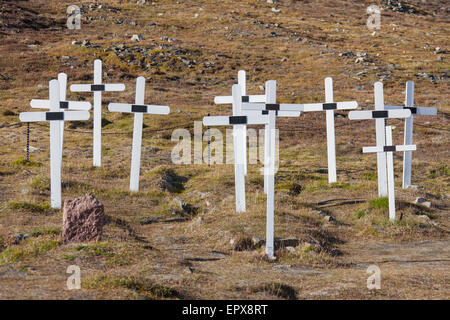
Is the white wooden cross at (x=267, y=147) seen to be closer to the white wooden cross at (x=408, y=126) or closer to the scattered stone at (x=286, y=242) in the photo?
the scattered stone at (x=286, y=242)

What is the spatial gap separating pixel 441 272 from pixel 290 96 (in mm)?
33892

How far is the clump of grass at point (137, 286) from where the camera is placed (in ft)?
27.3

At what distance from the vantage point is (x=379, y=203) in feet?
54.5

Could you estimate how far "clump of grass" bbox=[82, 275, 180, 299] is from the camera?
27.3 ft

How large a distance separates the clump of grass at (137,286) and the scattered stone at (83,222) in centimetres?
317

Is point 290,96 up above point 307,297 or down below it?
above

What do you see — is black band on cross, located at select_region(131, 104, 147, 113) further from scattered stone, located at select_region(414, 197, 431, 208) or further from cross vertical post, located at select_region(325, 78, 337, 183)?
scattered stone, located at select_region(414, 197, 431, 208)

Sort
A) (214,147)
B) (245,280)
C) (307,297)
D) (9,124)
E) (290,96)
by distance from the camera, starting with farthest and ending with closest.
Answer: (290,96) → (9,124) → (214,147) → (245,280) → (307,297)

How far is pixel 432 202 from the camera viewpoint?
59.3ft

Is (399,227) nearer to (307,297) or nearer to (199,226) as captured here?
(199,226)

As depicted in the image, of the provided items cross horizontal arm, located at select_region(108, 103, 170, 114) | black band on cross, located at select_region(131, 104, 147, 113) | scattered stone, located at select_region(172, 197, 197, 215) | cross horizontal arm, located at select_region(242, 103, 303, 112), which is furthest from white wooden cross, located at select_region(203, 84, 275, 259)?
black band on cross, located at select_region(131, 104, 147, 113)

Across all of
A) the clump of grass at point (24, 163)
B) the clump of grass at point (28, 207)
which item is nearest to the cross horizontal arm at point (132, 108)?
the clump of grass at point (28, 207)

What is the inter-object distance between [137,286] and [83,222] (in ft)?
12.5

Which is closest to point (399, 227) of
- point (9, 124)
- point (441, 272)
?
point (441, 272)
